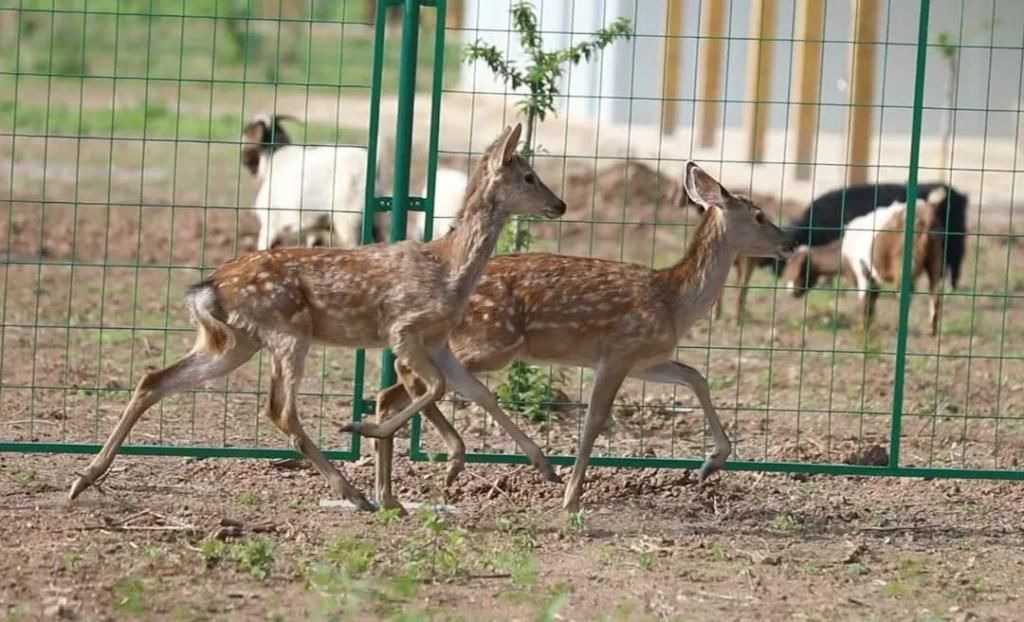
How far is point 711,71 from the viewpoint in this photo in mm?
22547

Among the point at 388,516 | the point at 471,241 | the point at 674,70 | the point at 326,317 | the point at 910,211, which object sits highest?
the point at 674,70

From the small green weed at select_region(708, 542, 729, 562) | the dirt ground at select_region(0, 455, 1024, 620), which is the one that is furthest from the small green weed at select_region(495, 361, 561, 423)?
the small green weed at select_region(708, 542, 729, 562)

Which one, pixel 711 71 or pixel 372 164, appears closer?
pixel 372 164

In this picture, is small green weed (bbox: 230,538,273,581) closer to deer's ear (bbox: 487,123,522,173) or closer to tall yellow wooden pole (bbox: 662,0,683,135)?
deer's ear (bbox: 487,123,522,173)

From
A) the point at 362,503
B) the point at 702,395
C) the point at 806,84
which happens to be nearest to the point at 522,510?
the point at 362,503

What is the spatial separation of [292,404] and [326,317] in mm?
402

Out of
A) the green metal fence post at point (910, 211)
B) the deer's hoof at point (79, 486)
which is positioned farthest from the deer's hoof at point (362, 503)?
the green metal fence post at point (910, 211)

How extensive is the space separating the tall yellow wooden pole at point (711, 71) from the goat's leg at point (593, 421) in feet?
45.0

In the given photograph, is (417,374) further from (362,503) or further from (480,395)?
(362,503)

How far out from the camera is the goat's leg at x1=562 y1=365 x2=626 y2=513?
8195mm

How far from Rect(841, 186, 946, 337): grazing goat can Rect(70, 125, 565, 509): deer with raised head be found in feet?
19.9

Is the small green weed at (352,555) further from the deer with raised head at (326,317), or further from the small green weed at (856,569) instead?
the small green weed at (856,569)

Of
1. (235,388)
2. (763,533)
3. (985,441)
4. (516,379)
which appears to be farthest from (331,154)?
(763,533)

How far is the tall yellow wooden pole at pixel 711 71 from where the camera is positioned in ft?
72.1
